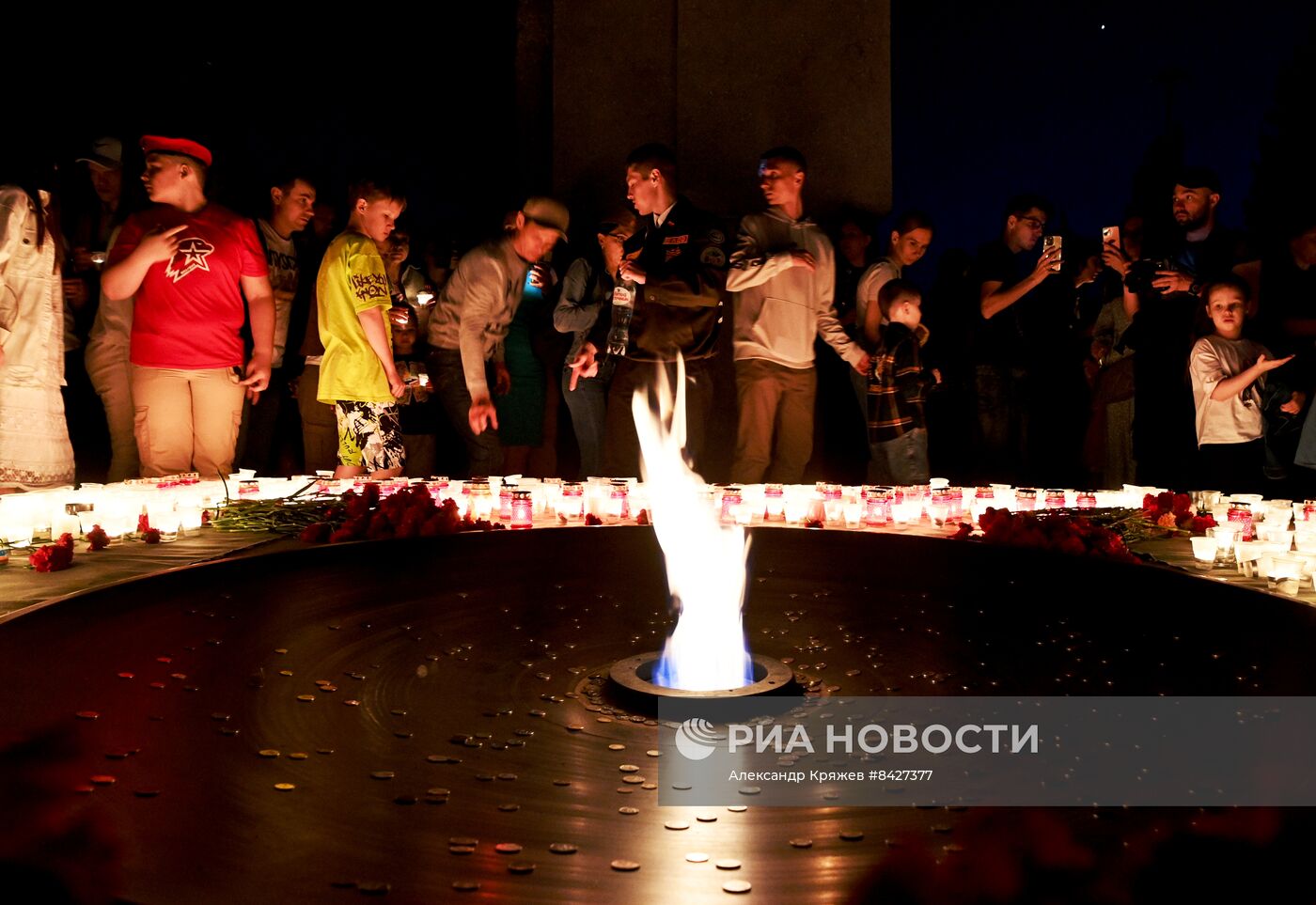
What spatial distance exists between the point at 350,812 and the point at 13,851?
1.65 feet

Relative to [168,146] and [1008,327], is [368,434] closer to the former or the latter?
[168,146]

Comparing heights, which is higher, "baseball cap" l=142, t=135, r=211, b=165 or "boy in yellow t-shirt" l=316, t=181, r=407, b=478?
"baseball cap" l=142, t=135, r=211, b=165

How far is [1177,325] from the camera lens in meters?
6.16

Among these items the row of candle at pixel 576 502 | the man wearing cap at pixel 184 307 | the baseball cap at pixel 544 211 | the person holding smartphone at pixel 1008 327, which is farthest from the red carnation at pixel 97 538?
the person holding smartphone at pixel 1008 327

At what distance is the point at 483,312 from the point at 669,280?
1.05 metres

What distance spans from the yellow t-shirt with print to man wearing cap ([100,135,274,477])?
31 cm

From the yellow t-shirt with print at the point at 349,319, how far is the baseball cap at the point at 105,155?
2063 mm

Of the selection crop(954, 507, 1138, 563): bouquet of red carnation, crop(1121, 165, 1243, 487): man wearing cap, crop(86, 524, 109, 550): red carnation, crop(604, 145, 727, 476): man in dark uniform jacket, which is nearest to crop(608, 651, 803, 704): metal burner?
crop(954, 507, 1138, 563): bouquet of red carnation

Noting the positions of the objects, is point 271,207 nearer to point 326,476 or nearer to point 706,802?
point 326,476

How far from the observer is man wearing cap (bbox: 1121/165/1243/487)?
20.0ft

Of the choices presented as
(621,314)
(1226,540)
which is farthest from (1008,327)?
(1226,540)

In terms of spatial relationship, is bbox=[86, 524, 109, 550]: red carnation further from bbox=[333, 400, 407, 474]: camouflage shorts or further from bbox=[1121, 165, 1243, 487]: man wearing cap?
bbox=[1121, 165, 1243, 487]: man wearing cap

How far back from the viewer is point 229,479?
5246 mm

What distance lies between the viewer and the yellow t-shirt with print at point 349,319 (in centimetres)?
543
